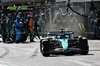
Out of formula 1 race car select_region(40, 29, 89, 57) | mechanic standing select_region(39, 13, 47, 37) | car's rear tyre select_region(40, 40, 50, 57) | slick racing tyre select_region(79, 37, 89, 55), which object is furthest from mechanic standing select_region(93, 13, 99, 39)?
car's rear tyre select_region(40, 40, 50, 57)

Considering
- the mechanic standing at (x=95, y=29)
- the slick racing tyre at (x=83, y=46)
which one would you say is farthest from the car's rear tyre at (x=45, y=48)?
the mechanic standing at (x=95, y=29)

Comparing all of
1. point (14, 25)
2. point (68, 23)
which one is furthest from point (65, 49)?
point (68, 23)

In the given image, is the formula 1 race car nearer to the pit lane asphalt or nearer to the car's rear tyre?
the car's rear tyre

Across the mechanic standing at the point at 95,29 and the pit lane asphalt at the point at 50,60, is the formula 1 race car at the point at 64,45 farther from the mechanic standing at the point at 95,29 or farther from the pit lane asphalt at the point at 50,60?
the mechanic standing at the point at 95,29

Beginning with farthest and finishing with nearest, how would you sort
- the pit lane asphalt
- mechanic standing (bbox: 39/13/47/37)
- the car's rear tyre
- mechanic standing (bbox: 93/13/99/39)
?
mechanic standing (bbox: 39/13/47/37) → mechanic standing (bbox: 93/13/99/39) → the car's rear tyre → the pit lane asphalt

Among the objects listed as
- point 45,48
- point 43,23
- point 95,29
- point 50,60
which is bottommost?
point 95,29

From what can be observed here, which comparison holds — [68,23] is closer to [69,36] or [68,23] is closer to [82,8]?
[82,8]

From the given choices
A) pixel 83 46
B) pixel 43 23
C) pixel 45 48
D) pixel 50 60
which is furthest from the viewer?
pixel 43 23

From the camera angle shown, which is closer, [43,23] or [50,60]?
[50,60]

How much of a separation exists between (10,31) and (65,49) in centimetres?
992

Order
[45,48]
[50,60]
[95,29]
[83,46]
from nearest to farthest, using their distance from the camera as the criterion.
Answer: [50,60]
[45,48]
[83,46]
[95,29]

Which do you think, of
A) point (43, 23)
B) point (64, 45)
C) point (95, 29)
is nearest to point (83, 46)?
point (64, 45)

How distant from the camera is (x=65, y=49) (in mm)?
11336

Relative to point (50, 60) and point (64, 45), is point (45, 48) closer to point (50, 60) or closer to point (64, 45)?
point (64, 45)
